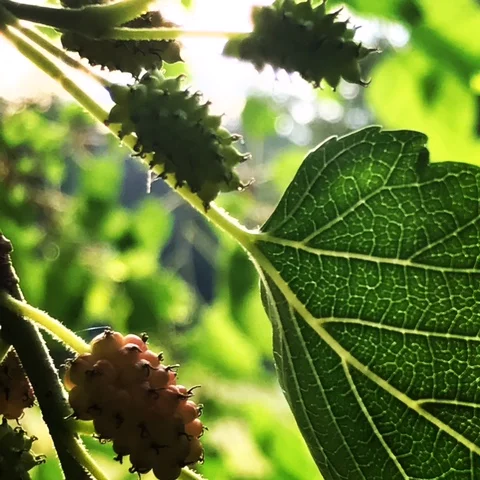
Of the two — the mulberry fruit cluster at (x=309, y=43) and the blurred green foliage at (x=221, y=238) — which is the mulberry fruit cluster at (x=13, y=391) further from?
the blurred green foliage at (x=221, y=238)

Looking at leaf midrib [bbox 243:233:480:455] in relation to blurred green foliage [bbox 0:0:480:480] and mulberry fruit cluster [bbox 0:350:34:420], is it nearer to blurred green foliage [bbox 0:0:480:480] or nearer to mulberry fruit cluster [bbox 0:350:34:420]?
mulberry fruit cluster [bbox 0:350:34:420]

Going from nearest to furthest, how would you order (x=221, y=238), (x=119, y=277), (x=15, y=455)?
(x=15, y=455) < (x=119, y=277) < (x=221, y=238)

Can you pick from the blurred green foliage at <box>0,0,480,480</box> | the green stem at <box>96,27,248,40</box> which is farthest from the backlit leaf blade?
the blurred green foliage at <box>0,0,480,480</box>

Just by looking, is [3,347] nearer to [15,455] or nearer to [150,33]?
[15,455]

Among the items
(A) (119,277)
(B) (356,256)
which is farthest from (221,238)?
(B) (356,256)

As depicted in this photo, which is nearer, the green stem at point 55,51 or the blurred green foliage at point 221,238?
the green stem at point 55,51

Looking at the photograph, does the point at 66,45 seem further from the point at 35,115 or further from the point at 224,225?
the point at 35,115

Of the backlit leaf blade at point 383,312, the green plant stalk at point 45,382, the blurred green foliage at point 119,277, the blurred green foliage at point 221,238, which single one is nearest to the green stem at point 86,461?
the green plant stalk at point 45,382
